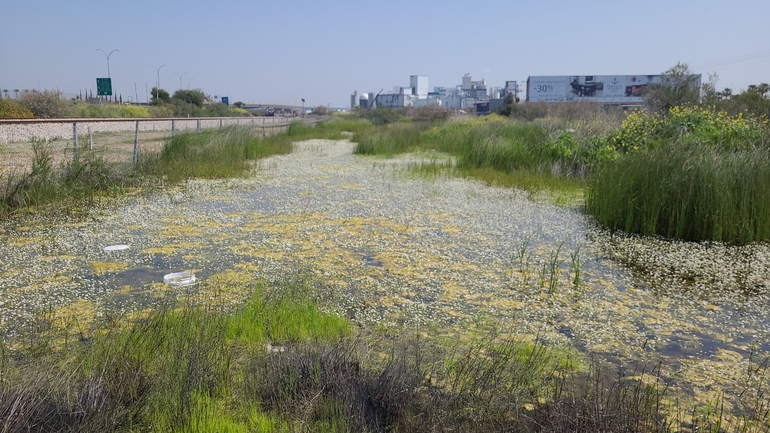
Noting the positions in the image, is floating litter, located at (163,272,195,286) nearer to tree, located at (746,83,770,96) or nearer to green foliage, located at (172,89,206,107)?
tree, located at (746,83,770,96)

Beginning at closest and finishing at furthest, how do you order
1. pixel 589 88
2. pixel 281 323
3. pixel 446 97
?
pixel 281 323
pixel 589 88
pixel 446 97

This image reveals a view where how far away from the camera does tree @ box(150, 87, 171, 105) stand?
131 ft

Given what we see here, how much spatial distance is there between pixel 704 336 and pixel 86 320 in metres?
3.76

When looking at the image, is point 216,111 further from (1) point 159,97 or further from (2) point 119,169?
(2) point 119,169

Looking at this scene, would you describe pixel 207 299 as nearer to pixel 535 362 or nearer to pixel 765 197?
pixel 535 362

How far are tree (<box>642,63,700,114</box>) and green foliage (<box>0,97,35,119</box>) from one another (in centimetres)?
2538

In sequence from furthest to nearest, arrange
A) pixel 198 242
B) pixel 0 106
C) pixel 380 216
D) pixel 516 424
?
pixel 0 106
pixel 380 216
pixel 198 242
pixel 516 424

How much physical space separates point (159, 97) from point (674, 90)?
127 ft

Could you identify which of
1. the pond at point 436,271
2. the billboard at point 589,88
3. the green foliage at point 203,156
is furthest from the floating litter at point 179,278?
the billboard at point 589,88

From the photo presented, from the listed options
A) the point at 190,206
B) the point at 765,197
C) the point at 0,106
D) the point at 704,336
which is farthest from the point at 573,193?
the point at 0,106

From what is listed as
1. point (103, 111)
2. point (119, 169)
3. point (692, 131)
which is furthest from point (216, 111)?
point (692, 131)

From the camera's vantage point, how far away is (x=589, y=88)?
55.0 m

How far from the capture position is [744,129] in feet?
25.2

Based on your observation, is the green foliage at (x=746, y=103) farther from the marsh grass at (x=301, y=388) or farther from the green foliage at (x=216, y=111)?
the green foliage at (x=216, y=111)
